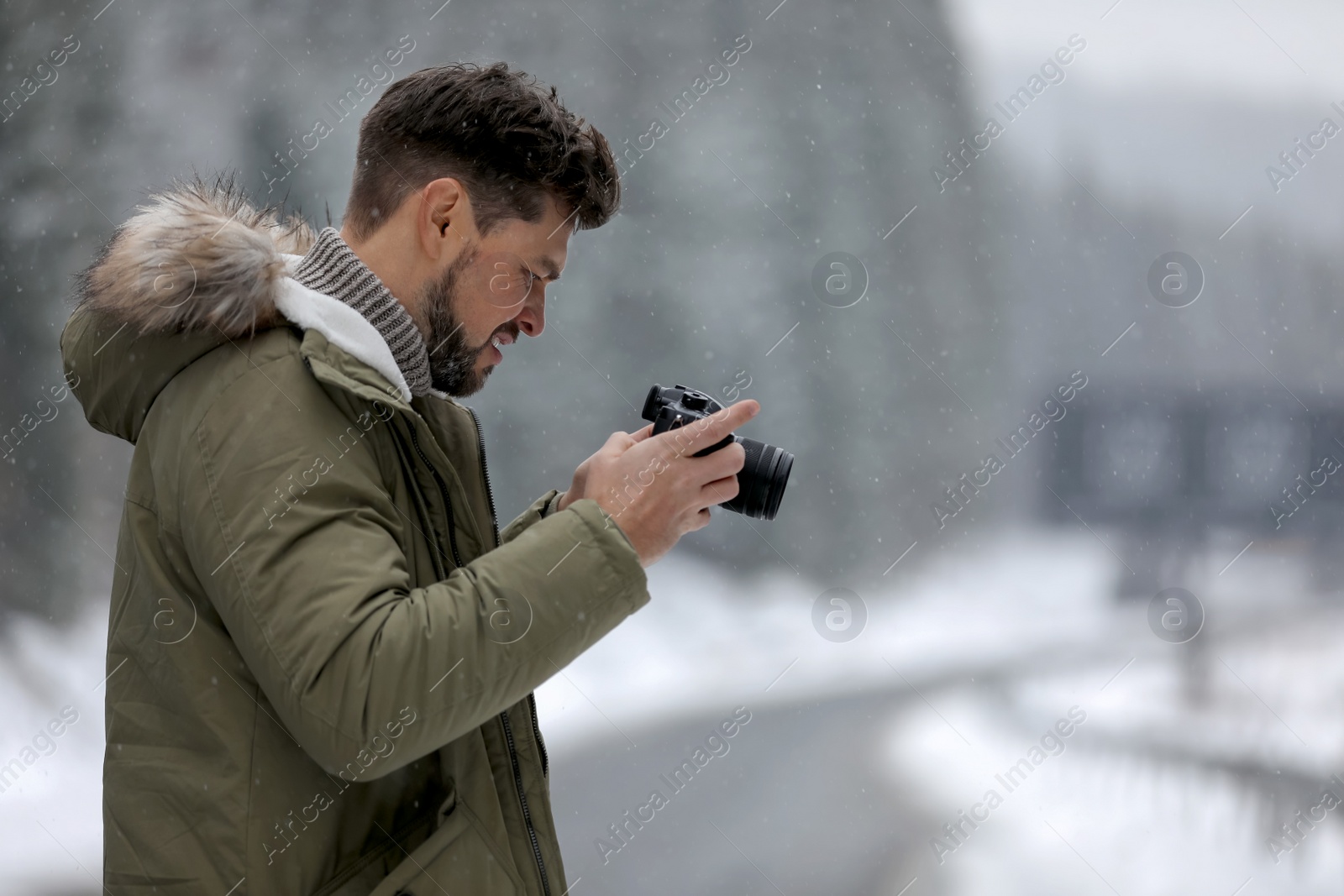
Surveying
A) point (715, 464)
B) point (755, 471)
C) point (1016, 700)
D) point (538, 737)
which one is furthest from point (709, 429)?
point (1016, 700)

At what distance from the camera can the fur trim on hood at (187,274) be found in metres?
0.65

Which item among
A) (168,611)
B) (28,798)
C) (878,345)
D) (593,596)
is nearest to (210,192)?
(168,611)

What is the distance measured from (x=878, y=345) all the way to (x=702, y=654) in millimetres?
1052

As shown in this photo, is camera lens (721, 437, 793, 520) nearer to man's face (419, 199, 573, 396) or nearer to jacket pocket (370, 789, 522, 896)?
man's face (419, 199, 573, 396)

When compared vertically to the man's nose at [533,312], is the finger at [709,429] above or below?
below

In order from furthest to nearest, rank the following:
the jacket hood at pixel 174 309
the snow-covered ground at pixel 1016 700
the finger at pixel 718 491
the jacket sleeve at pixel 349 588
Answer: the snow-covered ground at pixel 1016 700, the finger at pixel 718 491, the jacket hood at pixel 174 309, the jacket sleeve at pixel 349 588

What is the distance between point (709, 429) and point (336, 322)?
0.27 metres

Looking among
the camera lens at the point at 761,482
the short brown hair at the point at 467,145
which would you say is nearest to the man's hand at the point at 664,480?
the camera lens at the point at 761,482

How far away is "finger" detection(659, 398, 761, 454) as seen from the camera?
731 mm

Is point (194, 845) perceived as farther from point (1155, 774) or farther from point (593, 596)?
point (1155, 774)

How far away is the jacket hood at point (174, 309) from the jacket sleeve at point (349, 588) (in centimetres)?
6

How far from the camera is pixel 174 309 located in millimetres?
649

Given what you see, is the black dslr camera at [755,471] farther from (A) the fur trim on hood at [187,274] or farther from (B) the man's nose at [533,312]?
(A) the fur trim on hood at [187,274]

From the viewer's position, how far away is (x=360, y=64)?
2.78 metres
